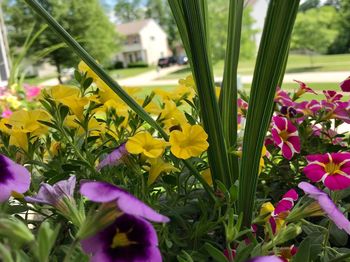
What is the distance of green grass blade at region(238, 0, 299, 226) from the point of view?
0.39m

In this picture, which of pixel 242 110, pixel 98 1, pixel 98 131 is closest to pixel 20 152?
pixel 98 131

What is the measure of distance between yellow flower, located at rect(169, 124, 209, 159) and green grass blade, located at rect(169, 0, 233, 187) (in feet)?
0.08

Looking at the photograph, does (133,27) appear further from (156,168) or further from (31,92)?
(156,168)

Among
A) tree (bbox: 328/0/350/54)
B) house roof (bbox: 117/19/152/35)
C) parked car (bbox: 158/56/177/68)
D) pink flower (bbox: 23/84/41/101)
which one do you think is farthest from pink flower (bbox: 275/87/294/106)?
house roof (bbox: 117/19/152/35)

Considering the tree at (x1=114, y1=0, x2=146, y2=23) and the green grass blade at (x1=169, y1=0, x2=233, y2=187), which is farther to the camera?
the tree at (x1=114, y1=0, x2=146, y2=23)

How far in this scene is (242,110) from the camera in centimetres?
77

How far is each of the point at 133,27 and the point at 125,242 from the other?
3201 centimetres

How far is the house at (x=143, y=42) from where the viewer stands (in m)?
31.0

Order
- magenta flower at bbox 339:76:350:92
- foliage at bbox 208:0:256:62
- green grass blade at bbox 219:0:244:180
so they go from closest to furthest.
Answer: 1. green grass blade at bbox 219:0:244:180
2. magenta flower at bbox 339:76:350:92
3. foliage at bbox 208:0:256:62

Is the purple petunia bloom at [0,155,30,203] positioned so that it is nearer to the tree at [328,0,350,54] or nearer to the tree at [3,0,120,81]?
the tree at [328,0,350,54]

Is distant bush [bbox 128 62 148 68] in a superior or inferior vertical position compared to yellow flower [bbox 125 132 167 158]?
inferior

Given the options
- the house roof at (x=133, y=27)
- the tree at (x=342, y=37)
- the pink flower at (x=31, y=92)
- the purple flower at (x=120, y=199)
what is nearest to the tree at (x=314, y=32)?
the tree at (x=342, y=37)

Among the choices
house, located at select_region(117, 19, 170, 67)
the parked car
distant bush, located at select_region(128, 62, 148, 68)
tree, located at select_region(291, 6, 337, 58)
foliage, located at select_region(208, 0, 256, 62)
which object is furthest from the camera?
house, located at select_region(117, 19, 170, 67)

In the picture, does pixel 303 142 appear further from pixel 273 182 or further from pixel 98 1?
pixel 98 1
